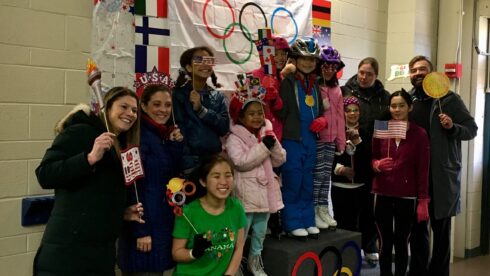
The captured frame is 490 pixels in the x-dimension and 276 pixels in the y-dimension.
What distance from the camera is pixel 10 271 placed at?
262 centimetres

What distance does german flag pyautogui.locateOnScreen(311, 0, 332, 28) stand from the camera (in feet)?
14.0

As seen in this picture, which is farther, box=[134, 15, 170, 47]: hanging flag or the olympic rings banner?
the olympic rings banner

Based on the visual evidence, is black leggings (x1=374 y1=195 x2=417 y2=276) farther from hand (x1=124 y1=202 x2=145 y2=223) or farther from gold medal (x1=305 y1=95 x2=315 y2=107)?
hand (x1=124 y1=202 x2=145 y2=223)

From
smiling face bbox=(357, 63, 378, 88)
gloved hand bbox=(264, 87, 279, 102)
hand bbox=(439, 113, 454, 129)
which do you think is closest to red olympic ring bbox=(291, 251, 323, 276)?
gloved hand bbox=(264, 87, 279, 102)

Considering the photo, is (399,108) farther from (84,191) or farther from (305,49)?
(84,191)

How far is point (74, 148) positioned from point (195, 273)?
34.9 inches

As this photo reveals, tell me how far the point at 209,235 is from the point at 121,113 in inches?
29.7

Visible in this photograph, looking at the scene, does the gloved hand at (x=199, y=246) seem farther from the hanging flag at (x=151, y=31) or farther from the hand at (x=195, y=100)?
the hanging flag at (x=151, y=31)

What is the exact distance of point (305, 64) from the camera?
3.15m

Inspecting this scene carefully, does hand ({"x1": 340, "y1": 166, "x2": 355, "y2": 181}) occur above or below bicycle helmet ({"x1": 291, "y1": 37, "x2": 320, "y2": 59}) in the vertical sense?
below

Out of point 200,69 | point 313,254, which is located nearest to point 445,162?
point 313,254

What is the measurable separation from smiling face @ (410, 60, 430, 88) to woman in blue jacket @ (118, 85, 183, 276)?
2.05 m

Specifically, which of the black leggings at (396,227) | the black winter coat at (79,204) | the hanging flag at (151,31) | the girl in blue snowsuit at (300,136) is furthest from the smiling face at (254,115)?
the black leggings at (396,227)

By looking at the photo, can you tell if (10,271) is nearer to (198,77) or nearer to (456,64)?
(198,77)
